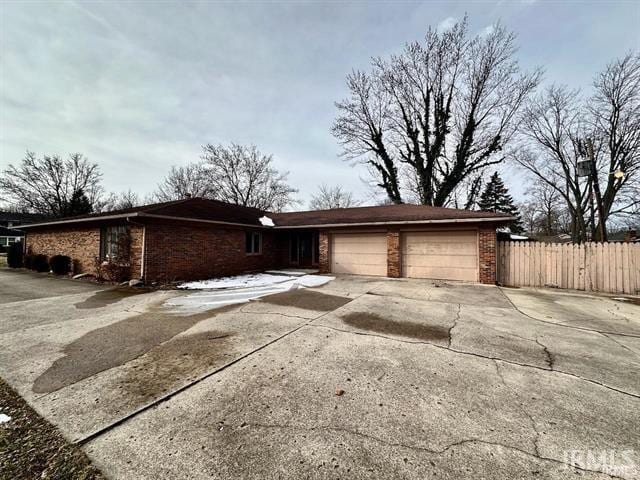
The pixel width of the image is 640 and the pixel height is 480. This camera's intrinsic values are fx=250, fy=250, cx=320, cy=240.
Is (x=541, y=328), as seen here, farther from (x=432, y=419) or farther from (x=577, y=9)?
(x=577, y=9)

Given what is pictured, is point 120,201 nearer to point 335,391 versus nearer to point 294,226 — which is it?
point 294,226

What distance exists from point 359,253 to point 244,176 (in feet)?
70.9

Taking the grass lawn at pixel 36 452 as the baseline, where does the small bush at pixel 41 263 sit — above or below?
above

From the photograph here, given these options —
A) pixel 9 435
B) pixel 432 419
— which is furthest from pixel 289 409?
pixel 9 435

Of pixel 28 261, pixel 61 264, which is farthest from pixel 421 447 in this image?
pixel 28 261

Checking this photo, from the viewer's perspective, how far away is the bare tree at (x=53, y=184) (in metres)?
25.4

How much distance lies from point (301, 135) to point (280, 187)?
13711mm

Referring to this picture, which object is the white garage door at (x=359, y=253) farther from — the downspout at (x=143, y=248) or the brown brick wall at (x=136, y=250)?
the brown brick wall at (x=136, y=250)

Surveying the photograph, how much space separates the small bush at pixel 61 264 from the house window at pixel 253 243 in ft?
26.4

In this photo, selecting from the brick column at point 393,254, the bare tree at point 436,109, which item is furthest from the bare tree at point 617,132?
the brick column at point 393,254

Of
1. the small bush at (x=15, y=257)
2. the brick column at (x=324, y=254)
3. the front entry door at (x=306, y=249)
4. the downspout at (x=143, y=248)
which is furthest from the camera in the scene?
the small bush at (x=15, y=257)

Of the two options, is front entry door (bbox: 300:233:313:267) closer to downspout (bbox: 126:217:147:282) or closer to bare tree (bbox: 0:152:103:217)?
downspout (bbox: 126:217:147:282)

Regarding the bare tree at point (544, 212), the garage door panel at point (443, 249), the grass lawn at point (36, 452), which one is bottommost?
the grass lawn at point (36, 452)

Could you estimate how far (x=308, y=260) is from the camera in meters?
14.4
